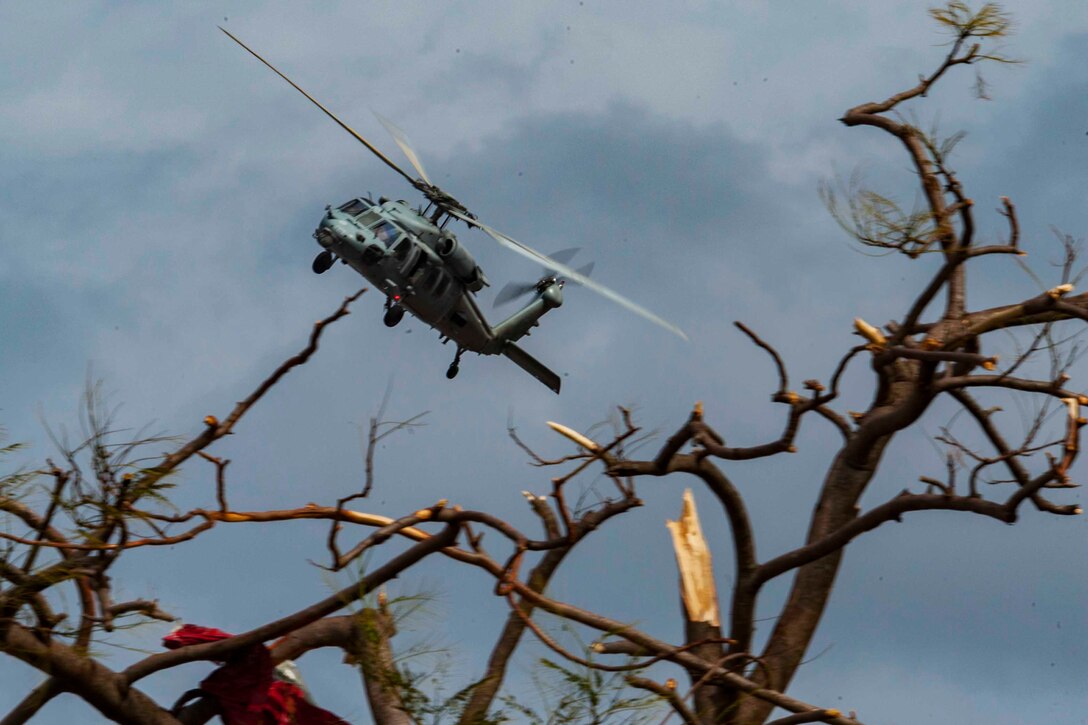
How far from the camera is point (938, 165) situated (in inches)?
469

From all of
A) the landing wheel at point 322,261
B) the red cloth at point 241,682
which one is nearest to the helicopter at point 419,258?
the landing wheel at point 322,261

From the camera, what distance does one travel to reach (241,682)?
10633 millimetres

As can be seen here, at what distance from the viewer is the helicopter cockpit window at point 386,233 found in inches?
698

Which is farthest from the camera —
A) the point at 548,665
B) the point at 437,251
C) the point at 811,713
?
the point at 437,251

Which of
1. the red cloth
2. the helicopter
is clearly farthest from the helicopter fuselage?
the red cloth

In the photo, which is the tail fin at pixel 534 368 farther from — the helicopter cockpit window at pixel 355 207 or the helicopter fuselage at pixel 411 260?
the helicopter cockpit window at pixel 355 207

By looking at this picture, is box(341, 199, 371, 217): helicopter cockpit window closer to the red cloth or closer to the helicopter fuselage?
the helicopter fuselage

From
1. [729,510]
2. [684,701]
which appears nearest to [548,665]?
[684,701]

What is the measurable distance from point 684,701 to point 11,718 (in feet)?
13.1

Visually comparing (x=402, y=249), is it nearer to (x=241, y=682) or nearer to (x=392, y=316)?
(x=392, y=316)

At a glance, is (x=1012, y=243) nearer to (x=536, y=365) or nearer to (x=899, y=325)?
(x=899, y=325)

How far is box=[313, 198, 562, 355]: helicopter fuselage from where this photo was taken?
1761 cm

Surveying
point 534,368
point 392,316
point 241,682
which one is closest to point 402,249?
point 392,316

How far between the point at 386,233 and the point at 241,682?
7.85m
